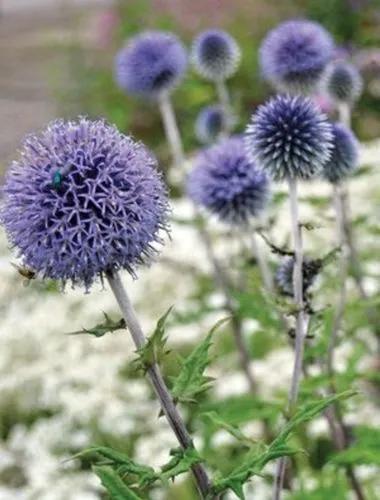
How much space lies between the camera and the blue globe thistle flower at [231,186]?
264 centimetres

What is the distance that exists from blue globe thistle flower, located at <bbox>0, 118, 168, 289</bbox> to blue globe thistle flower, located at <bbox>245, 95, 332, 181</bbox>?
1.56 feet

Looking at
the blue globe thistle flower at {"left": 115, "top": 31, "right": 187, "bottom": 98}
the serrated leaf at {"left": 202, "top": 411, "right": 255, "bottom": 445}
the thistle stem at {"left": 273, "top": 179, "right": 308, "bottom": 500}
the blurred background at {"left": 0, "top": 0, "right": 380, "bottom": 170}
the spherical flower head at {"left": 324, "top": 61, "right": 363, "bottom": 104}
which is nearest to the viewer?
the serrated leaf at {"left": 202, "top": 411, "right": 255, "bottom": 445}

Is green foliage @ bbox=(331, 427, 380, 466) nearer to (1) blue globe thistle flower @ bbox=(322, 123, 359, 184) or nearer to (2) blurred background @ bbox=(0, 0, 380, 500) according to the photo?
(2) blurred background @ bbox=(0, 0, 380, 500)

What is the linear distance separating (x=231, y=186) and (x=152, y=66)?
81cm

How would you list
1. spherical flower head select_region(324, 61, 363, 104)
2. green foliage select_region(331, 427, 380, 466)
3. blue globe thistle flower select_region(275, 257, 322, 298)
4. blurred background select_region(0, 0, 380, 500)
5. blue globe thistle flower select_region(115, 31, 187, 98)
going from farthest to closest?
blurred background select_region(0, 0, 380, 500) < blue globe thistle flower select_region(115, 31, 187, 98) < spherical flower head select_region(324, 61, 363, 104) < green foliage select_region(331, 427, 380, 466) < blue globe thistle flower select_region(275, 257, 322, 298)

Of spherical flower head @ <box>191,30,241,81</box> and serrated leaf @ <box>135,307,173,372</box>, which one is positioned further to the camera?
spherical flower head @ <box>191,30,241,81</box>

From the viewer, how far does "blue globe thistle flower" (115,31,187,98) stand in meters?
3.28

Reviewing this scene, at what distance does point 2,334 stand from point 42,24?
433 inches

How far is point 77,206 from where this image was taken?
146 cm

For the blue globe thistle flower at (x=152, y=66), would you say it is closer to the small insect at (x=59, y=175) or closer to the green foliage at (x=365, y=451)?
the green foliage at (x=365, y=451)

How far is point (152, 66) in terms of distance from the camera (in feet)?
10.8

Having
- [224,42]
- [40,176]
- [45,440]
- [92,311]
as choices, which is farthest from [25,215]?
[92,311]

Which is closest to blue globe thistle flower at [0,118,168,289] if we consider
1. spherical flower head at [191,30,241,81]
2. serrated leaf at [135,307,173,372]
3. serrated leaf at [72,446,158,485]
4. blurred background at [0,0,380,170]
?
serrated leaf at [135,307,173,372]

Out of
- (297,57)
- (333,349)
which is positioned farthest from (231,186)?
(333,349)
